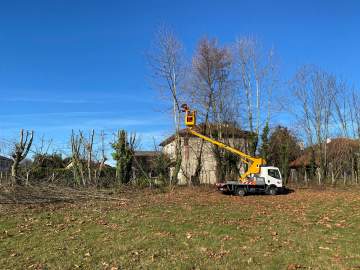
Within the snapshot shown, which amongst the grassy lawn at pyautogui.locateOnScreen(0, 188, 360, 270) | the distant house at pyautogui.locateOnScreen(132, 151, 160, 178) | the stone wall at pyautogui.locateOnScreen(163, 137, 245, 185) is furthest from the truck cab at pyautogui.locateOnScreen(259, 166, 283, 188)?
the distant house at pyautogui.locateOnScreen(132, 151, 160, 178)

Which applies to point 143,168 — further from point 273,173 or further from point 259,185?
point 273,173

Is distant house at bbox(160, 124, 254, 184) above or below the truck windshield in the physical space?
above

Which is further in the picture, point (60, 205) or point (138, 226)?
point (60, 205)

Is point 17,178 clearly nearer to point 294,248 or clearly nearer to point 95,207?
point 95,207

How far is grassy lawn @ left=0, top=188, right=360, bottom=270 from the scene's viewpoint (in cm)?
777

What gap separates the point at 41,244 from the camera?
9.73 meters

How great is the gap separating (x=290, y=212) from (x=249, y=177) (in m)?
9.16

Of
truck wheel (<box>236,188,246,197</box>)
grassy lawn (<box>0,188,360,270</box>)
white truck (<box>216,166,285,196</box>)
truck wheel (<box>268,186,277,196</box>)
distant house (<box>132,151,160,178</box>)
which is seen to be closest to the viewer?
grassy lawn (<box>0,188,360,270</box>)

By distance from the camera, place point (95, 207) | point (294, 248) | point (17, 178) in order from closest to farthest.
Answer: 1. point (294, 248)
2. point (95, 207)
3. point (17, 178)

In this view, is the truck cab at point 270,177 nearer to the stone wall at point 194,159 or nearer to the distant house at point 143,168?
the stone wall at point 194,159

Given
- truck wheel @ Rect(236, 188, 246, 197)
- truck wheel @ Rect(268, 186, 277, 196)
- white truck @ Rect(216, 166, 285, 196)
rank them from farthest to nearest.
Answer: truck wheel @ Rect(268, 186, 277, 196) < white truck @ Rect(216, 166, 285, 196) < truck wheel @ Rect(236, 188, 246, 197)

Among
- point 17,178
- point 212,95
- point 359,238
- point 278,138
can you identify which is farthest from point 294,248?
point 278,138

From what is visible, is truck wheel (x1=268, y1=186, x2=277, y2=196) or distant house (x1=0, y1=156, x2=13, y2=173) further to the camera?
truck wheel (x1=268, y1=186, x2=277, y2=196)

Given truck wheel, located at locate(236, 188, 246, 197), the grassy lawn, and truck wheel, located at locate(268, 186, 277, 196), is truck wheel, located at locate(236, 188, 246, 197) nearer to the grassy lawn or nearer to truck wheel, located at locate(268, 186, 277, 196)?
truck wheel, located at locate(268, 186, 277, 196)
